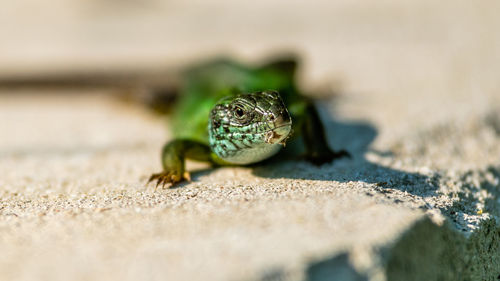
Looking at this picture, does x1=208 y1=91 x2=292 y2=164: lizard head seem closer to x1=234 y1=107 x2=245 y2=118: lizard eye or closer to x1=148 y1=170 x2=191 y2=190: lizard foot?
x1=234 y1=107 x2=245 y2=118: lizard eye

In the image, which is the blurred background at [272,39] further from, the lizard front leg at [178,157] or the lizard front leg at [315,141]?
the lizard front leg at [178,157]

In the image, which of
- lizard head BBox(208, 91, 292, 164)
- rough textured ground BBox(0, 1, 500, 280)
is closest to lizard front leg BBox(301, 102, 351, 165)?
rough textured ground BBox(0, 1, 500, 280)

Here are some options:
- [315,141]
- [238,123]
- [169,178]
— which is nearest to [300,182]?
[238,123]

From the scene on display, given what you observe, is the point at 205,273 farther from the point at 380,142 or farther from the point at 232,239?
the point at 380,142

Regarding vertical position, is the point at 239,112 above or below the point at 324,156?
above

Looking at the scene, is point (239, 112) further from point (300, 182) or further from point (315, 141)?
point (315, 141)

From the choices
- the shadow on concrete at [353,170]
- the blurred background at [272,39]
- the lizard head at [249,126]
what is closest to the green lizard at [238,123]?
the lizard head at [249,126]
